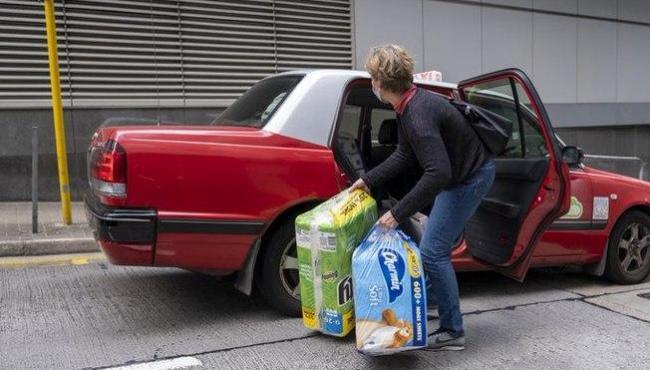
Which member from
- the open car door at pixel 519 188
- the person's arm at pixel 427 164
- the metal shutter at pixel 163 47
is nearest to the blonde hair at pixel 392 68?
the person's arm at pixel 427 164

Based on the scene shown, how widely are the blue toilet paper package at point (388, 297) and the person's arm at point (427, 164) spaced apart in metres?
0.21

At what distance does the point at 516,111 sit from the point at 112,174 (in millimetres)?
2777

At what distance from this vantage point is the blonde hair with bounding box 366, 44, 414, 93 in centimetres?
333

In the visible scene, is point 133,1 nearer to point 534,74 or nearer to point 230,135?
point 230,135

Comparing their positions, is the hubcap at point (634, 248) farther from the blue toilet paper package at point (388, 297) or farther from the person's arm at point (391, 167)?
the blue toilet paper package at point (388, 297)

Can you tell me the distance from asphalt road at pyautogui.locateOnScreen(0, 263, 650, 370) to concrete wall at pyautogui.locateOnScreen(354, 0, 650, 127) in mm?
7189

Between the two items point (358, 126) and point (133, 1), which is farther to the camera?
point (133, 1)

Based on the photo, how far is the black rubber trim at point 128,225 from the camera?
3.59 meters

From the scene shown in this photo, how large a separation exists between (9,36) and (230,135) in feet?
21.0

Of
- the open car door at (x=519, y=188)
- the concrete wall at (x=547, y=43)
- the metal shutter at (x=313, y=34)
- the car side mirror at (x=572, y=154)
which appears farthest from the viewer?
the concrete wall at (x=547, y=43)

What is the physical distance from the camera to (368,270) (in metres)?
3.27

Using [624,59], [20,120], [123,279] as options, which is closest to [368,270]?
[123,279]

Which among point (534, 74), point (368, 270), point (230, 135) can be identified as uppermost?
point (534, 74)

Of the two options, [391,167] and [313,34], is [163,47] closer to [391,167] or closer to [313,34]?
[313,34]
